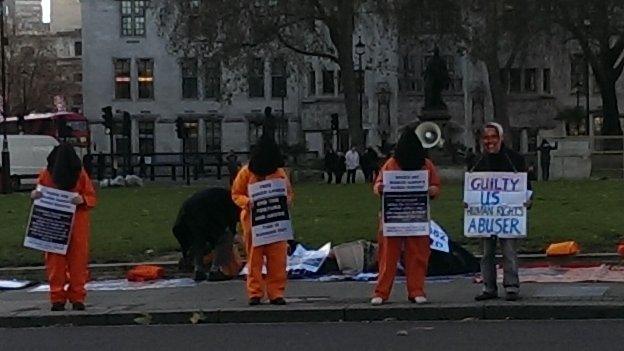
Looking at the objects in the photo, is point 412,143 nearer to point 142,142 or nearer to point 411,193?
point 411,193

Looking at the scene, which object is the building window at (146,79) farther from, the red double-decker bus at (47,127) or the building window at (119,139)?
the red double-decker bus at (47,127)

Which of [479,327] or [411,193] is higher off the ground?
[411,193]

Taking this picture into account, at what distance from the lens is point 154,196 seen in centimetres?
3309

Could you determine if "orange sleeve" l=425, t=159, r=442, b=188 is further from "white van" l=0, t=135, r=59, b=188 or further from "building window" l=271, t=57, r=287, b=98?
"building window" l=271, t=57, r=287, b=98

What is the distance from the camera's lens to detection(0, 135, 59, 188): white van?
4859 cm

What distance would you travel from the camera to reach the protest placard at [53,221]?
1296cm

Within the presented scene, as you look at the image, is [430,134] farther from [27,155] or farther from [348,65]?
[27,155]

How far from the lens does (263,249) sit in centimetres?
1303

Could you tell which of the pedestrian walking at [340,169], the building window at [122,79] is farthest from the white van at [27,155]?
the building window at [122,79]

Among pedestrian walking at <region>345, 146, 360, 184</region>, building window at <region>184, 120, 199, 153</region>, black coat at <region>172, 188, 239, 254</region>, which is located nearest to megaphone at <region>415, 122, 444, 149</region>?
pedestrian walking at <region>345, 146, 360, 184</region>

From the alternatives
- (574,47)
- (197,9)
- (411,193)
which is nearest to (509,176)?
(411,193)

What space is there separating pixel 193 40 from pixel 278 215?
36349mm

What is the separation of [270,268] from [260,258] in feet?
0.52

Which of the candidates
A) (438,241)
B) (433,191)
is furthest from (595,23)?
(433,191)
